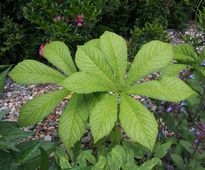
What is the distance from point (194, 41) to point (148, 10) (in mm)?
567

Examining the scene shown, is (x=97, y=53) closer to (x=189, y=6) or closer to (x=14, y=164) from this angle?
(x=14, y=164)

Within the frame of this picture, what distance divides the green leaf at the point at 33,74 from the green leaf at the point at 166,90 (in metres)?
0.34

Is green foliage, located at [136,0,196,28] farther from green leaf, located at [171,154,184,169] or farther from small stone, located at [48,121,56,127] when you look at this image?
green leaf, located at [171,154,184,169]

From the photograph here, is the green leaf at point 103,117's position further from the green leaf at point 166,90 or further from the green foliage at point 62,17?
the green foliage at point 62,17

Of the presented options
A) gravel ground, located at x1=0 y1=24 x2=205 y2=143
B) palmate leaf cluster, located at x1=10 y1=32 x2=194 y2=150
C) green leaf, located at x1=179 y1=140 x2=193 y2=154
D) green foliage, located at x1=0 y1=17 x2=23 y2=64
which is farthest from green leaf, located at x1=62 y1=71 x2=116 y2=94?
green foliage, located at x1=0 y1=17 x2=23 y2=64

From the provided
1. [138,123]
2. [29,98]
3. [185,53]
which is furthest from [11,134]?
[29,98]

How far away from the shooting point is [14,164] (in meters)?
1.38

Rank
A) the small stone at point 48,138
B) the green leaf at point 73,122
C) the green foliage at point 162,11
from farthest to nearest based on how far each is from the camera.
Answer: the green foliage at point 162,11
the small stone at point 48,138
the green leaf at point 73,122

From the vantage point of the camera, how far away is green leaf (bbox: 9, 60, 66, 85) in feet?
5.54

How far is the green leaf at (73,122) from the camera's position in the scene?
5.29 ft

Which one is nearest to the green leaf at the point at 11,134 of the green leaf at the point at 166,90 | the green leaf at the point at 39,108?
the green leaf at the point at 39,108

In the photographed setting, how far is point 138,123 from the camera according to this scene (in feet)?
4.91

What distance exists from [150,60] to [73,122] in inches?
15.6

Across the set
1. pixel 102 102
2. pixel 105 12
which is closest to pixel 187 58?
pixel 102 102
